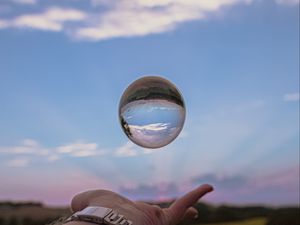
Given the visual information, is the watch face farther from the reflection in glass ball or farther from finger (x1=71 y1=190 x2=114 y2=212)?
the reflection in glass ball

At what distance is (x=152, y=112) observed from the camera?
1.69 meters

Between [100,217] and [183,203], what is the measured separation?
7.5 inches

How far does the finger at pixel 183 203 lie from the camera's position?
33.3 inches

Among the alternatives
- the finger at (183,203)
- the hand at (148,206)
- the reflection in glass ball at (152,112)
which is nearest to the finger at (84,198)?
the hand at (148,206)

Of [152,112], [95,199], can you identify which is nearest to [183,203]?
[95,199]

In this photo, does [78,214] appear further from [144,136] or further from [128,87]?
[144,136]

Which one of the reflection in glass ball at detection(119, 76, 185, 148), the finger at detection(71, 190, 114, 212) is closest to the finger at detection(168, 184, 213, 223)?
the finger at detection(71, 190, 114, 212)

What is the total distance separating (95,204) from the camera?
0.81m

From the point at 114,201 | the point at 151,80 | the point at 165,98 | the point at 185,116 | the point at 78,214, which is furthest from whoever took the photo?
the point at 185,116

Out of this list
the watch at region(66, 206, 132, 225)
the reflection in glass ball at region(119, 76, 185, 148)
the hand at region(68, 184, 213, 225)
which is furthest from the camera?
the reflection in glass ball at region(119, 76, 185, 148)

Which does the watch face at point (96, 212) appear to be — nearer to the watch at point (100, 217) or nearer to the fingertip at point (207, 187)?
the watch at point (100, 217)

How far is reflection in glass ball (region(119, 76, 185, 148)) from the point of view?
156 centimetres

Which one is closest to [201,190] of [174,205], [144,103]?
[174,205]

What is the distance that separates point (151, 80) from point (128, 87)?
11cm
